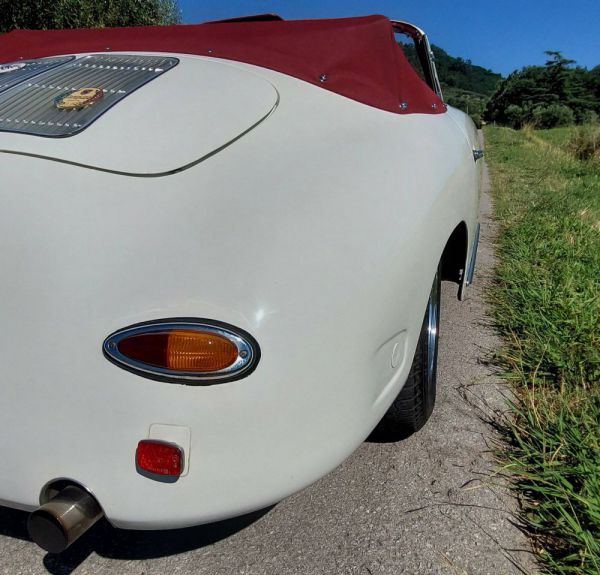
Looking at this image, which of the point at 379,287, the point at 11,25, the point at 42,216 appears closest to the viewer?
the point at 42,216

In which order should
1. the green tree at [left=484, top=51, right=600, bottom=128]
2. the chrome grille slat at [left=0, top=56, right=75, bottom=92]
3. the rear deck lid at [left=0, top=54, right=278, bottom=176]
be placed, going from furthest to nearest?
the green tree at [left=484, top=51, right=600, bottom=128] < the chrome grille slat at [left=0, top=56, right=75, bottom=92] < the rear deck lid at [left=0, top=54, right=278, bottom=176]

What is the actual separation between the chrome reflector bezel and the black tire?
30.4 inches

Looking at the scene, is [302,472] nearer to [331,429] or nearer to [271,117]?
[331,429]

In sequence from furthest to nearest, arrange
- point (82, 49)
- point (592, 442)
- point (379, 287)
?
point (82, 49) → point (592, 442) → point (379, 287)

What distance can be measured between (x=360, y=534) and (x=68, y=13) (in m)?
9.42

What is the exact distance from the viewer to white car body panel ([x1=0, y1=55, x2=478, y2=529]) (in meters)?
1.03

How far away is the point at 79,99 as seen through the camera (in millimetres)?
1433

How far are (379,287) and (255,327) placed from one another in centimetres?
34

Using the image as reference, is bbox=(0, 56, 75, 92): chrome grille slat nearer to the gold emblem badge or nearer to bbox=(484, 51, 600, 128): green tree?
the gold emblem badge

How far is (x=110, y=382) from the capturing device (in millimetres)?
1018

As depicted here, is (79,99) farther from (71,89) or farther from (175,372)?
(175,372)

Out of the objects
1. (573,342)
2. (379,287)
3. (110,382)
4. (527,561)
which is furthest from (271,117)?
(573,342)

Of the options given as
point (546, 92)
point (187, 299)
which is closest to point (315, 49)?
point (187, 299)

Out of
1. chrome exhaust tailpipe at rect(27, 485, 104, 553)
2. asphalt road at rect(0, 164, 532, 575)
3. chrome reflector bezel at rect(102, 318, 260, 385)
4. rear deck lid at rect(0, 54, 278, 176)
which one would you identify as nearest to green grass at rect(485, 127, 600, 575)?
asphalt road at rect(0, 164, 532, 575)
